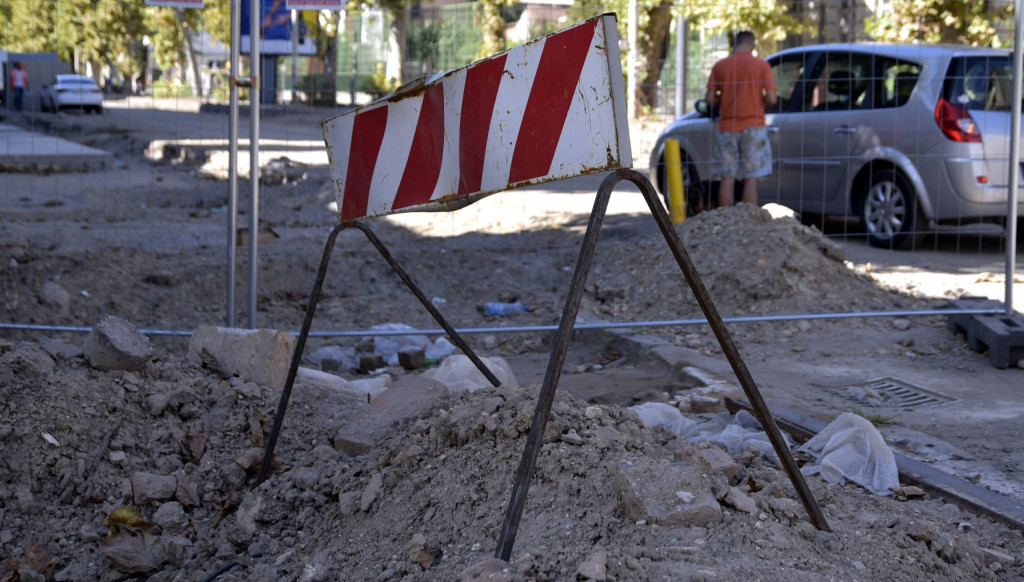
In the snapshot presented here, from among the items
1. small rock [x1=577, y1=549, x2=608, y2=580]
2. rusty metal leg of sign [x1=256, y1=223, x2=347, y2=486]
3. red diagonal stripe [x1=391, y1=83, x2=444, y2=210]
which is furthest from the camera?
rusty metal leg of sign [x1=256, y1=223, x2=347, y2=486]

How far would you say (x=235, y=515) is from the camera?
347 cm

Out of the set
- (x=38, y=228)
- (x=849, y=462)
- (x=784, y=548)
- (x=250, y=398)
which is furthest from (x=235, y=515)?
(x=38, y=228)

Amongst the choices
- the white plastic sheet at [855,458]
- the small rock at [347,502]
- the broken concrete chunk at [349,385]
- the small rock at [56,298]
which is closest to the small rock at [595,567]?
the small rock at [347,502]

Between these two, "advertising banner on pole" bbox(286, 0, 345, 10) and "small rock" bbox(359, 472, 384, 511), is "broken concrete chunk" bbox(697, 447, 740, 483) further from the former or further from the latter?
"advertising banner on pole" bbox(286, 0, 345, 10)

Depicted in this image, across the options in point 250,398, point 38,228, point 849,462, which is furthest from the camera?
point 38,228

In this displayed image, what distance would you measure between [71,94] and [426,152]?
19.4ft

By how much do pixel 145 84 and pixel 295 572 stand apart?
18.7ft

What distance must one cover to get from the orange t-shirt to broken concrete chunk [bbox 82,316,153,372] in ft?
18.9

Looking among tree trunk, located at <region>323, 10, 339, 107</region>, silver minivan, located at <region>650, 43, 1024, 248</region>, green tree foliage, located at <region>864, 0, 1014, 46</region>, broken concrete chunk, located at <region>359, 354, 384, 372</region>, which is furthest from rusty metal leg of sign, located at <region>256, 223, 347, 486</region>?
green tree foliage, located at <region>864, 0, 1014, 46</region>

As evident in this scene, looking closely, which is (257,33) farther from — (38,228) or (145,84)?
(38,228)

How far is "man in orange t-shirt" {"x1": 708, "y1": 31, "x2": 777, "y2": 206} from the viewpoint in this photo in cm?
862

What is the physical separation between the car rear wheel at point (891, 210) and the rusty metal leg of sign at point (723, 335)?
6.19m

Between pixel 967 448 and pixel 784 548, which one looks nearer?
pixel 784 548

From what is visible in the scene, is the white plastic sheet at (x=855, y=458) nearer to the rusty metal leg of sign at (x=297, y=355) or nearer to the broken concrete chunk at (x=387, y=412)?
the broken concrete chunk at (x=387, y=412)
